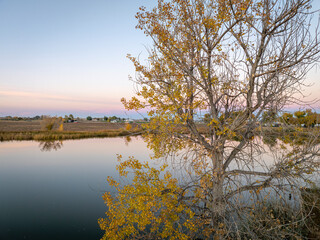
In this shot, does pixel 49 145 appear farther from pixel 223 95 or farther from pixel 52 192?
pixel 223 95

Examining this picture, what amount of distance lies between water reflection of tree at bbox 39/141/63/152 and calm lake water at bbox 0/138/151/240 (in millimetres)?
2047

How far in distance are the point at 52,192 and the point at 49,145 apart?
67.5ft

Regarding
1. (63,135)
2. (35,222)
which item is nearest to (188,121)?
(35,222)

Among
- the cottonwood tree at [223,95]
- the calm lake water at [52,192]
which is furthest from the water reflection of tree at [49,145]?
the cottonwood tree at [223,95]

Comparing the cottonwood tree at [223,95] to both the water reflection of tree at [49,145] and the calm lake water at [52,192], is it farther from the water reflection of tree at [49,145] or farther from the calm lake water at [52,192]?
the water reflection of tree at [49,145]

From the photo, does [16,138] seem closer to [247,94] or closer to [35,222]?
[35,222]

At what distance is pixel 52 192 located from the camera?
1603 centimetres

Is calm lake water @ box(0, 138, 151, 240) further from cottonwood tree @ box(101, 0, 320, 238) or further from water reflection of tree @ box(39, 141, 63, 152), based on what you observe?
cottonwood tree @ box(101, 0, 320, 238)

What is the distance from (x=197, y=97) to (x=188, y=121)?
2.80 ft

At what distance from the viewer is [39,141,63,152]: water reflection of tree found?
3161 cm

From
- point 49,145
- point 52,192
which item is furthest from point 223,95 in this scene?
point 49,145

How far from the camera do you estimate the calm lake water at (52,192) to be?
10859mm

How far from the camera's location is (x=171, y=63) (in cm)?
700

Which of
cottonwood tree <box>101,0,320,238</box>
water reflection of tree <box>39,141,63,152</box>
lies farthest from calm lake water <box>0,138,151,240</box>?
cottonwood tree <box>101,0,320,238</box>
